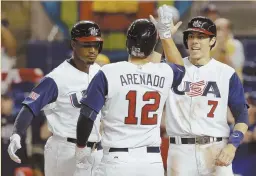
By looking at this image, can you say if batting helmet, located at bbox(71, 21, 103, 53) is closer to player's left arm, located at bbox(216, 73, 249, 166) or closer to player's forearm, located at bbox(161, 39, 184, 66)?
player's forearm, located at bbox(161, 39, 184, 66)

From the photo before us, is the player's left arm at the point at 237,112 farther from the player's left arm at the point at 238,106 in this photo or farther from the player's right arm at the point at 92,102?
the player's right arm at the point at 92,102

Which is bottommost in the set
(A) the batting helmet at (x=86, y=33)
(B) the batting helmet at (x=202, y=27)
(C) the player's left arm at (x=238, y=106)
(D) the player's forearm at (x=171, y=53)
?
(C) the player's left arm at (x=238, y=106)

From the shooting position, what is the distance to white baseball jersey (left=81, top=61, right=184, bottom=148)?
554cm

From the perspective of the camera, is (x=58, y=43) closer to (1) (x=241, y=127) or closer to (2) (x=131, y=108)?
(1) (x=241, y=127)

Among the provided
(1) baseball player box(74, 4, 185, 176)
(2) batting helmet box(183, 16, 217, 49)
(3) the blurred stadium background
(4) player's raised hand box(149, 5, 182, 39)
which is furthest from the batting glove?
(3) the blurred stadium background

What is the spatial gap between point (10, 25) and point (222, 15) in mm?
2994

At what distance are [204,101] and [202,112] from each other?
0.29 feet

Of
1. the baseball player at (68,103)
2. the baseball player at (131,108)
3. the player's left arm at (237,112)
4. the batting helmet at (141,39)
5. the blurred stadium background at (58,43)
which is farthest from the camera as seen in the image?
the blurred stadium background at (58,43)

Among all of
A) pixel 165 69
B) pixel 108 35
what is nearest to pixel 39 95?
pixel 165 69

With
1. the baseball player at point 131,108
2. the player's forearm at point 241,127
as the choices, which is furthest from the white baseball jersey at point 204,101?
the baseball player at point 131,108

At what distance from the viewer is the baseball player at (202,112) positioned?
6361 millimetres

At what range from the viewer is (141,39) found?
5.65 meters

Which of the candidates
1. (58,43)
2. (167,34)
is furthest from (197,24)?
(58,43)

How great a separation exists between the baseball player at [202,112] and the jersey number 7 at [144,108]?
0.86 metres
